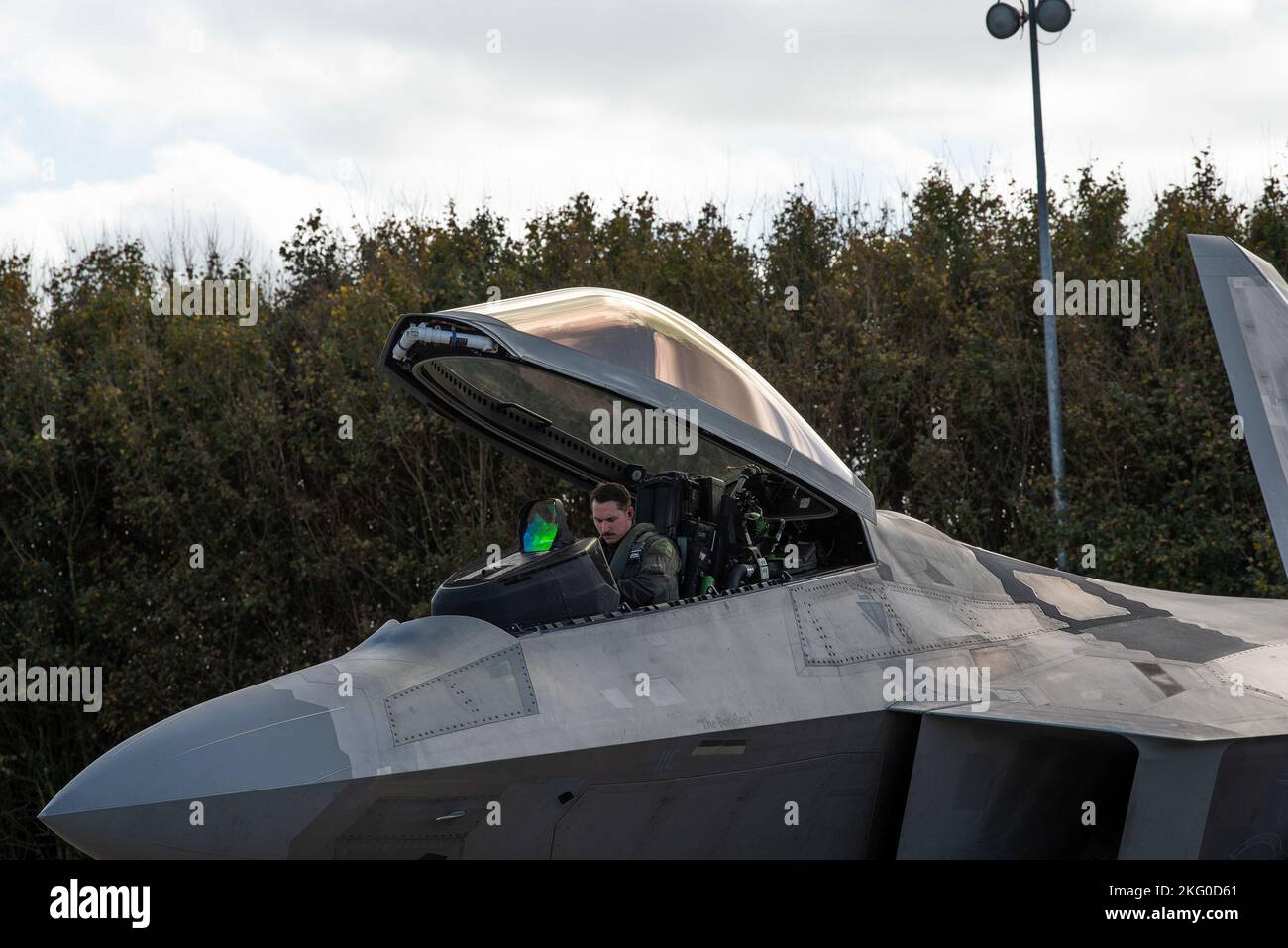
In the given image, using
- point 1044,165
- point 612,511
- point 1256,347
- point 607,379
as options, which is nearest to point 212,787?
point 607,379

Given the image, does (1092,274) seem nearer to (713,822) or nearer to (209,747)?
(713,822)

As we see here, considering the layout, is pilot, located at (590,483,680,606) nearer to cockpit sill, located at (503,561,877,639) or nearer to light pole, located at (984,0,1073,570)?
cockpit sill, located at (503,561,877,639)

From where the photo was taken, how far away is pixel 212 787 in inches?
160

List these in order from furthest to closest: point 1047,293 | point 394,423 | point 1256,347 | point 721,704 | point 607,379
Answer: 1. point 394,423
2. point 1047,293
3. point 1256,347
4. point 607,379
5. point 721,704

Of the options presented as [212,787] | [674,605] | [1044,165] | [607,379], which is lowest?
[212,787]

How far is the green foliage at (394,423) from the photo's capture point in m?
15.1

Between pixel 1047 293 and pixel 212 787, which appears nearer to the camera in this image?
pixel 212 787

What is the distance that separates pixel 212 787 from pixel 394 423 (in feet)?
38.8

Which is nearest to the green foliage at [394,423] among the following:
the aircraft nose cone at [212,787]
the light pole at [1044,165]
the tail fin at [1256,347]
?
the light pole at [1044,165]

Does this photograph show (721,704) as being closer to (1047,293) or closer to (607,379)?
(607,379)

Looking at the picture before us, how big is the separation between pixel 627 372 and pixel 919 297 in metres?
11.1

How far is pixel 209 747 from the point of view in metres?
4.20

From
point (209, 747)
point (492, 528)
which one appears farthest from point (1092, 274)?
point (209, 747)
